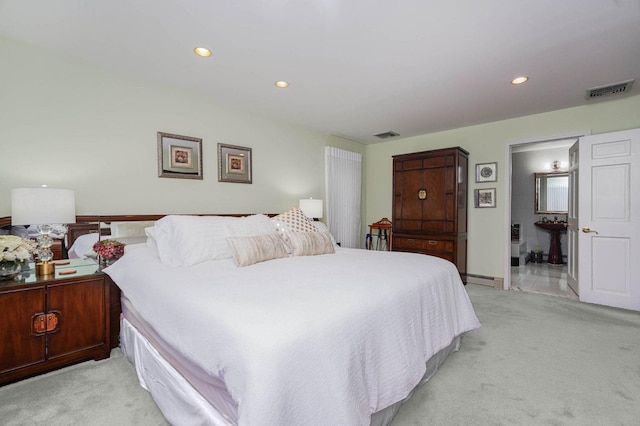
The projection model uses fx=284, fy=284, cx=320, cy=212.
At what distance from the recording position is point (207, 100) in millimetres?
3324

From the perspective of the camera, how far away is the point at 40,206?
1.99 metres

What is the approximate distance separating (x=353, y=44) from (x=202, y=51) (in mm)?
1229

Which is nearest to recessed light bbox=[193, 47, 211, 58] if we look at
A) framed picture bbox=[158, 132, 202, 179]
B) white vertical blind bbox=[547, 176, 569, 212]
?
framed picture bbox=[158, 132, 202, 179]

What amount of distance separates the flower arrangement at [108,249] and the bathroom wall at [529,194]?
24.6 feet

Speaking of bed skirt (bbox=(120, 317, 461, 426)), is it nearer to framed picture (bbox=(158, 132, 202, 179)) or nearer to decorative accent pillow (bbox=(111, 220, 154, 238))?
decorative accent pillow (bbox=(111, 220, 154, 238))

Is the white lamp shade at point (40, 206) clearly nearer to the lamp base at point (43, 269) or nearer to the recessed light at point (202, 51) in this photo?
the lamp base at point (43, 269)

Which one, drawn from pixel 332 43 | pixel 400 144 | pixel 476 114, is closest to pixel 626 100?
pixel 476 114

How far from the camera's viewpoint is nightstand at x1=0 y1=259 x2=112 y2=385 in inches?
71.0

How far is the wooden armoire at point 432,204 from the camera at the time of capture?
413cm

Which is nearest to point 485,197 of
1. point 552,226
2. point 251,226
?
point 552,226

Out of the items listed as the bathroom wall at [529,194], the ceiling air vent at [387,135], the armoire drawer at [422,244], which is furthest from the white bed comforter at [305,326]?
the bathroom wall at [529,194]

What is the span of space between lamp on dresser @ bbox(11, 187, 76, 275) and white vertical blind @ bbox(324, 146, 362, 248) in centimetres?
334

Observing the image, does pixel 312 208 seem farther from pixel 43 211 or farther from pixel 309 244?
pixel 43 211

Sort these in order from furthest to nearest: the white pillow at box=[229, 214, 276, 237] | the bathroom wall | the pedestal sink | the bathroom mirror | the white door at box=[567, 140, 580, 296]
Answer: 1. the bathroom wall
2. the bathroom mirror
3. the pedestal sink
4. the white door at box=[567, 140, 580, 296]
5. the white pillow at box=[229, 214, 276, 237]
